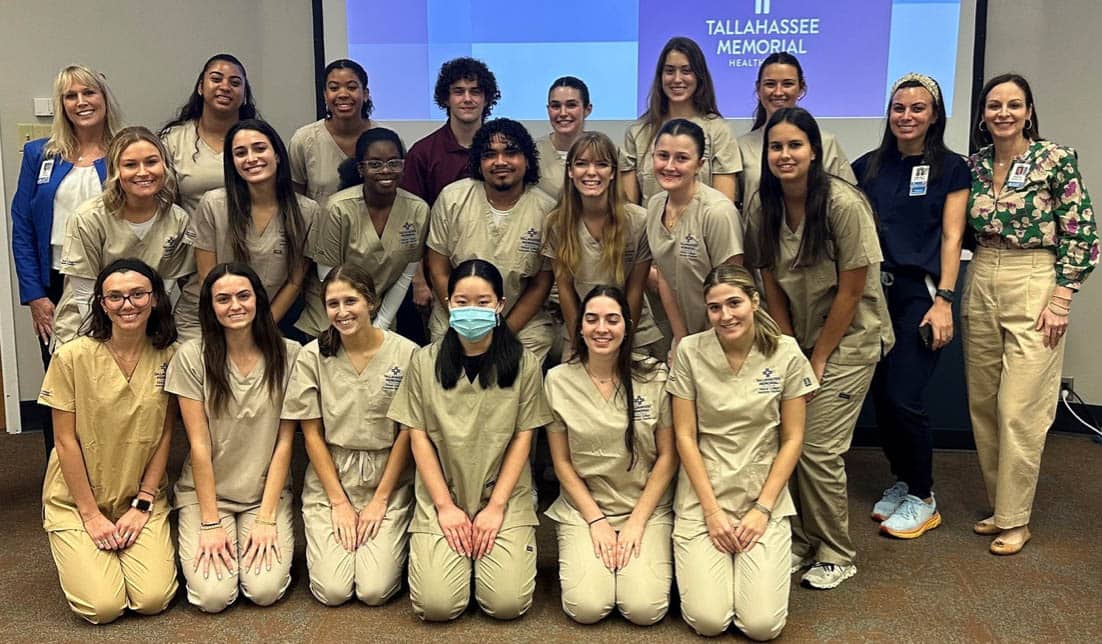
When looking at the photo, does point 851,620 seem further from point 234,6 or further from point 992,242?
point 234,6

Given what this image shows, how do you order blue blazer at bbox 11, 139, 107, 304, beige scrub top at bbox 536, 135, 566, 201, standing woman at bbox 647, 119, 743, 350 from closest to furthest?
standing woman at bbox 647, 119, 743, 350
blue blazer at bbox 11, 139, 107, 304
beige scrub top at bbox 536, 135, 566, 201

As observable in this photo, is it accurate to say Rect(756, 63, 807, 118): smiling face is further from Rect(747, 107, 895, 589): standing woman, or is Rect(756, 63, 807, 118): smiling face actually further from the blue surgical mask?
the blue surgical mask

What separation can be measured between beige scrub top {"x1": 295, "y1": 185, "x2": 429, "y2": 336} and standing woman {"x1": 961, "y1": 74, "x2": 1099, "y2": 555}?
72.0 inches

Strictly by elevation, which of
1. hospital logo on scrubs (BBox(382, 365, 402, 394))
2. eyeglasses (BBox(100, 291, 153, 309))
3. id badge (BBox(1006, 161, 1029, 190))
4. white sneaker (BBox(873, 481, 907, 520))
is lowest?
white sneaker (BBox(873, 481, 907, 520))

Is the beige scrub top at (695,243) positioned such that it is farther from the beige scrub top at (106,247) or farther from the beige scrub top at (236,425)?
the beige scrub top at (106,247)

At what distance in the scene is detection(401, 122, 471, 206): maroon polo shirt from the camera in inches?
132

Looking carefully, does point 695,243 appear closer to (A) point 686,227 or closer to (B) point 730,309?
(A) point 686,227

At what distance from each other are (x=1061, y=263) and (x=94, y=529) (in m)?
2.99

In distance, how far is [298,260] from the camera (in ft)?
9.73

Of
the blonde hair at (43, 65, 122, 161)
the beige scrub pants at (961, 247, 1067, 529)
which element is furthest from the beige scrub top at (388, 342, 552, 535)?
the beige scrub pants at (961, 247, 1067, 529)

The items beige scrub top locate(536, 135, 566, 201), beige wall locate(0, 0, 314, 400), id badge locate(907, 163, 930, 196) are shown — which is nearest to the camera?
id badge locate(907, 163, 930, 196)

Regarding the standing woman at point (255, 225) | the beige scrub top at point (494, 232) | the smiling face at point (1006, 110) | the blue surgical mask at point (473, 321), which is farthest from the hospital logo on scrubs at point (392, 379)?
the smiling face at point (1006, 110)

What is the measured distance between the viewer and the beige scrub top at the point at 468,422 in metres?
2.60

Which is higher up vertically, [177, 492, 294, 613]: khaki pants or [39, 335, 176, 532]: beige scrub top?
[39, 335, 176, 532]: beige scrub top
